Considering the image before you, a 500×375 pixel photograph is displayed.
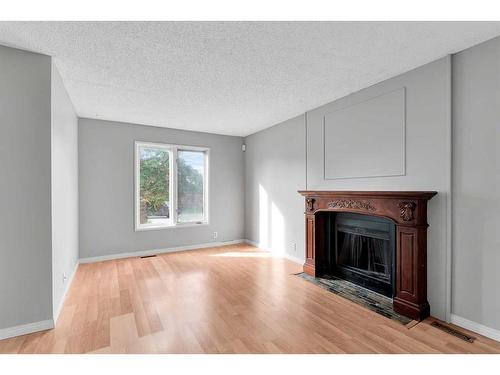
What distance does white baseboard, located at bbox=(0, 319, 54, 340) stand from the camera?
2.08 meters

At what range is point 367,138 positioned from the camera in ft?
10.2

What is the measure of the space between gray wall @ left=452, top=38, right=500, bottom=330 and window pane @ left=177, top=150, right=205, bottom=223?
4.45m

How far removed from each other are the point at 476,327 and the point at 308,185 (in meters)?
2.55

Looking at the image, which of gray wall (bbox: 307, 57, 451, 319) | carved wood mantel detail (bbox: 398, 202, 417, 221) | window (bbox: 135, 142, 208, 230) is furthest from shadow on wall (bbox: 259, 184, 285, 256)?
carved wood mantel detail (bbox: 398, 202, 417, 221)

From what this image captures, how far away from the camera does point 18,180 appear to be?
84.6 inches

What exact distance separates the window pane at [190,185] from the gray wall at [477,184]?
445cm

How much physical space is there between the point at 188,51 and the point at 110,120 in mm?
3014

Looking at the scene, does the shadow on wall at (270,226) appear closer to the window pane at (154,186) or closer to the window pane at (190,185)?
the window pane at (190,185)

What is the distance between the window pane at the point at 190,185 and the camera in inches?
206

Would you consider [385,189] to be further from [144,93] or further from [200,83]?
[144,93]

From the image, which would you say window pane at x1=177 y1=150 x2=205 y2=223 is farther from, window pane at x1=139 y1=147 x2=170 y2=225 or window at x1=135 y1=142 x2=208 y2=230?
window pane at x1=139 y1=147 x2=170 y2=225

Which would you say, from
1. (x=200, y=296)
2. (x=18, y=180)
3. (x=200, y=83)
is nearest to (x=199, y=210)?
(x=200, y=296)

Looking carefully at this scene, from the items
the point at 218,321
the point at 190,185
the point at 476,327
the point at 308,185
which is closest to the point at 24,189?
the point at 218,321

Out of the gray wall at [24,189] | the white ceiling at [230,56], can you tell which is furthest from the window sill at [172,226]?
the gray wall at [24,189]
